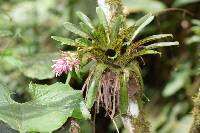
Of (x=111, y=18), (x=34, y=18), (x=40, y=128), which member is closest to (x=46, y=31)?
(x=34, y=18)

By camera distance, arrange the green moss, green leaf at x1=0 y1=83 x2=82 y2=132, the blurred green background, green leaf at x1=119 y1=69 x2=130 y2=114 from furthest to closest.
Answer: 1. the blurred green background
2. the green moss
3. green leaf at x1=119 y1=69 x2=130 y2=114
4. green leaf at x1=0 y1=83 x2=82 y2=132

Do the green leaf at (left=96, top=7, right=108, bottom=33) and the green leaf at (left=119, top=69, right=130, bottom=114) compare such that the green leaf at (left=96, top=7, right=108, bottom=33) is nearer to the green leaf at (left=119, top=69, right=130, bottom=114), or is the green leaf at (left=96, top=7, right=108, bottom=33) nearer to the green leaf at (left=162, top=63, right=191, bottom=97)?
→ the green leaf at (left=119, top=69, right=130, bottom=114)

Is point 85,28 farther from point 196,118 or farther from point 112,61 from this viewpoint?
point 196,118

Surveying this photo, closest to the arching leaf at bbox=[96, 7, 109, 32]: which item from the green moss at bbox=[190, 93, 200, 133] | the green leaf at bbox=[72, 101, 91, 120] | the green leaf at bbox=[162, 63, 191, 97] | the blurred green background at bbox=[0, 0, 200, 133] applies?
the green leaf at bbox=[72, 101, 91, 120]

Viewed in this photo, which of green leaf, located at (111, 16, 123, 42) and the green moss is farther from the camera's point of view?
the green moss

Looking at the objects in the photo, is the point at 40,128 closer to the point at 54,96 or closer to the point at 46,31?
the point at 54,96

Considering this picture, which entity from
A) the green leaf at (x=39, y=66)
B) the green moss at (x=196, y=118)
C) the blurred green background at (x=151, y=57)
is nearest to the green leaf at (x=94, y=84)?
the green moss at (x=196, y=118)

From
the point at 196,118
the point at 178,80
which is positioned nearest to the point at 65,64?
the point at 196,118
